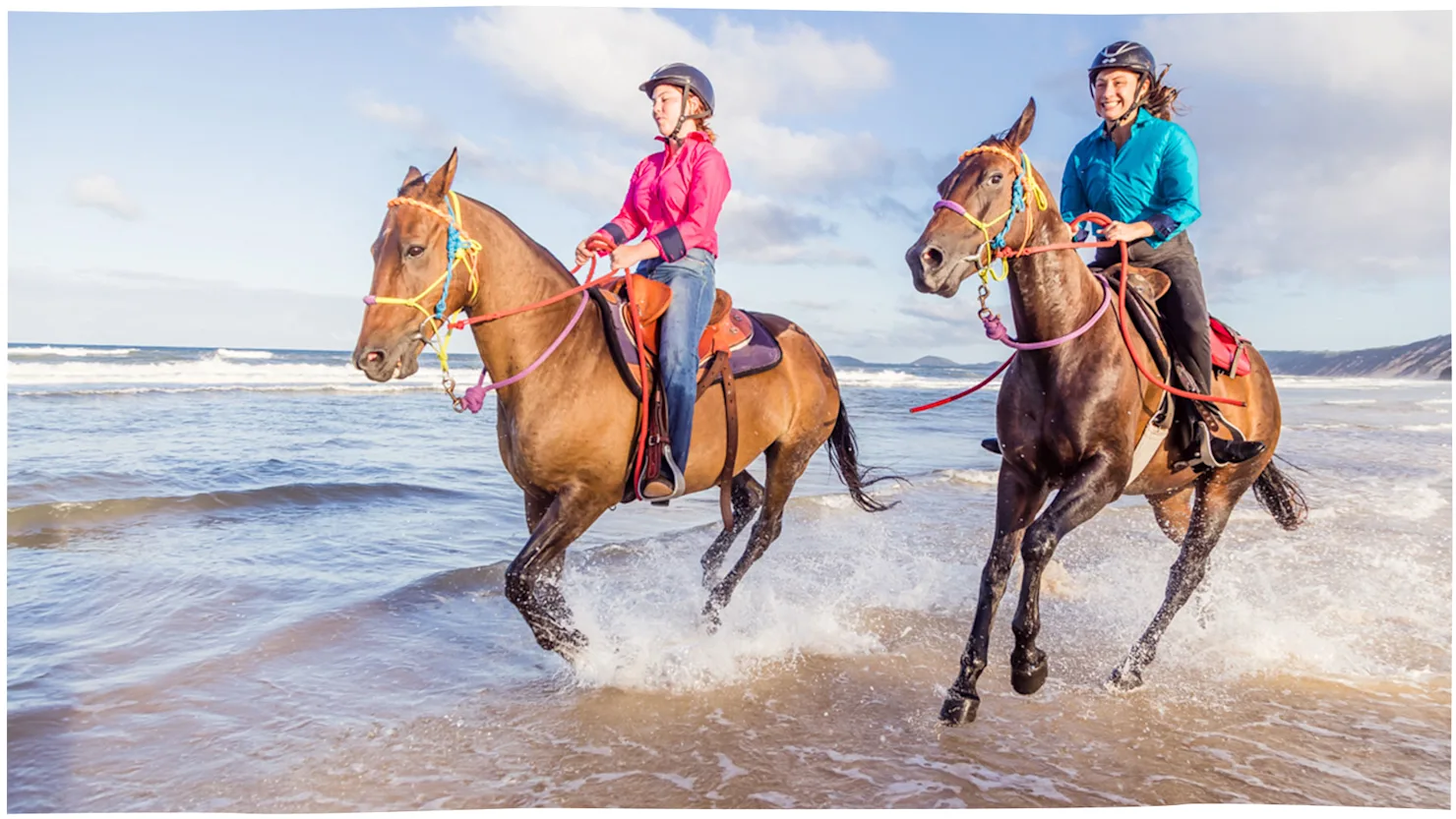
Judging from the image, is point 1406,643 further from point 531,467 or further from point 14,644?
point 14,644

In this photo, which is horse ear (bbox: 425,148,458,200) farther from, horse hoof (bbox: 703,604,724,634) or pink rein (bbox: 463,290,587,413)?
horse hoof (bbox: 703,604,724,634)

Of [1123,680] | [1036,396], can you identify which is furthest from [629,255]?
[1123,680]

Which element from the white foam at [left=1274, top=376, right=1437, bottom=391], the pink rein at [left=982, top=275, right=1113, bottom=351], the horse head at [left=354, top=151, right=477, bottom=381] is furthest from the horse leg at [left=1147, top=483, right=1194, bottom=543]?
the white foam at [left=1274, top=376, right=1437, bottom=391]

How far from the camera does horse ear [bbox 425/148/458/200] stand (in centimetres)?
395

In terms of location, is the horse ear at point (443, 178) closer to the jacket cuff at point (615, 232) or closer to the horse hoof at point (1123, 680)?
the jacket cuff at point (615, 232)

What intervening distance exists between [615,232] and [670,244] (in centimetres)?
44

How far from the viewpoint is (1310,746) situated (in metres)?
4.33

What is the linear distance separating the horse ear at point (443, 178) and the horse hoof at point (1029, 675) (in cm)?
322

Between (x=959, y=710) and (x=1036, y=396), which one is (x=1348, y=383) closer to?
(x=1036, y=396)

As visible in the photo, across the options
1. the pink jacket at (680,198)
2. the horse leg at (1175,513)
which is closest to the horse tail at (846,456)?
the horse leg at (1175,513)

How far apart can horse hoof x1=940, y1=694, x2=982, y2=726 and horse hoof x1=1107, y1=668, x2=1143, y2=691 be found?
105 centimetres

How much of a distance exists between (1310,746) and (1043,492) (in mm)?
1566

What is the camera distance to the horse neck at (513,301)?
4.27m

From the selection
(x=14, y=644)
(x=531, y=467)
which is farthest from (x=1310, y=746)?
(x=14, y=644)
